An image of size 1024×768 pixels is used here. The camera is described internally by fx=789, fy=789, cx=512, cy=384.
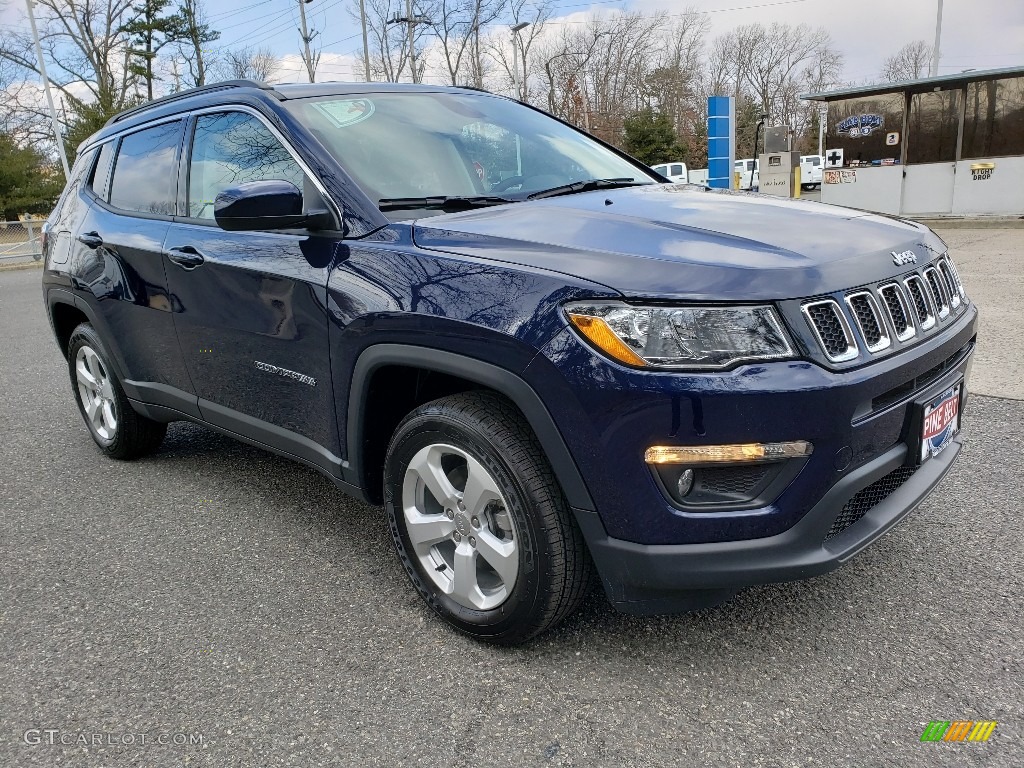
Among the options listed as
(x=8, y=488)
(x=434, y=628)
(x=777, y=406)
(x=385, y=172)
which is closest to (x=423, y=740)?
(x=434, y=628)

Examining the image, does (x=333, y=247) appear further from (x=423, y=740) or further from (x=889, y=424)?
(x=889, y=424)

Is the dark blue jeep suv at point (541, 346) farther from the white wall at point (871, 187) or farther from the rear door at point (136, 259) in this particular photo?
the white wall at point (871, 187)

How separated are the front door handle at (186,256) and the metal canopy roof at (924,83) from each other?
16.0 metres

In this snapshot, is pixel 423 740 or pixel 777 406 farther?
pixel 423 740

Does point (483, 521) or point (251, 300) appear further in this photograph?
point (251, 300)

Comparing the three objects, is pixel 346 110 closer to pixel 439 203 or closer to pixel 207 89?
pixel 439 203

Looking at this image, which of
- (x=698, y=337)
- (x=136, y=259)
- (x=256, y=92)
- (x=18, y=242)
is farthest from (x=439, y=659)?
(x=18, y=242)

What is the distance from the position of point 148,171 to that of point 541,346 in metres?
2.67

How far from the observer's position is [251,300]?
293cm

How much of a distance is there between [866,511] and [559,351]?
1.00 metres

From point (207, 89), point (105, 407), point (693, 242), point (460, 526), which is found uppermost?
point (207, 89)

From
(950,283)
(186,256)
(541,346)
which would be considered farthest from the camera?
(186,256)

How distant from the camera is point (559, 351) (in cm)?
199

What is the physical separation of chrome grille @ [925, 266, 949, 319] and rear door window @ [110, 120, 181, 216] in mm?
3015
